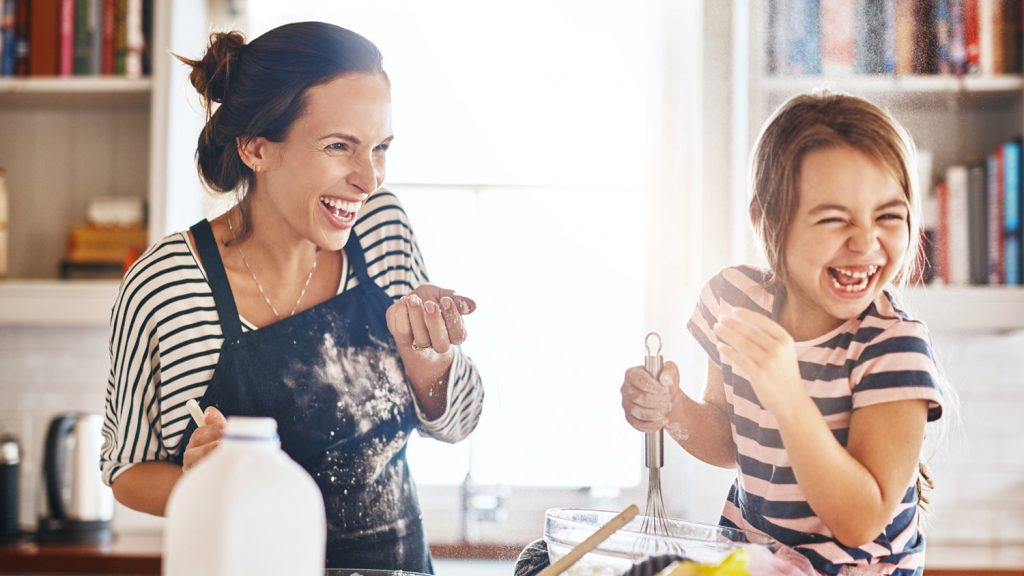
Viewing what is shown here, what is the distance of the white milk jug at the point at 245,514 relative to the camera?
2.12ft

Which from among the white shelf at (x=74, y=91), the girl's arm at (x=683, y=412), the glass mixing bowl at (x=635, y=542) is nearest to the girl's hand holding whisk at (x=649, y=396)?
the girl's arm at (x=683, y=412)

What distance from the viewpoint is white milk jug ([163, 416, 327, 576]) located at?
2.12ft

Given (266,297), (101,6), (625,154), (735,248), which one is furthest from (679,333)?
(101,6)

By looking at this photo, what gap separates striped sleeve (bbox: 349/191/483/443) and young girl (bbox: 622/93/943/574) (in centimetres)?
26

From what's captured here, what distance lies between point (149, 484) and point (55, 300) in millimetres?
564

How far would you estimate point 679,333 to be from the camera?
3.26ft

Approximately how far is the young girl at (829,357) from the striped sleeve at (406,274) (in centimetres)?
26

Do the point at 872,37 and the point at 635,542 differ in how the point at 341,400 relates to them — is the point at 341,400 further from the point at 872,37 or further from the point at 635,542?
the point at 872,37

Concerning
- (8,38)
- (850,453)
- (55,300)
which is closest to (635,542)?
(850,453)

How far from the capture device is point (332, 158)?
3.19ft

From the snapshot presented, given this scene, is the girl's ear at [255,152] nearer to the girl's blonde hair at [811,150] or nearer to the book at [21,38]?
the girl's blonde hair at [811,150]

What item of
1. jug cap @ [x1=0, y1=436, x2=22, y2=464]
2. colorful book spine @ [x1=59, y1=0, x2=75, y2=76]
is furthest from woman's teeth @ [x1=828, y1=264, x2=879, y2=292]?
jug cap @ [x1=0, y1=436, x2=22, y2=464]

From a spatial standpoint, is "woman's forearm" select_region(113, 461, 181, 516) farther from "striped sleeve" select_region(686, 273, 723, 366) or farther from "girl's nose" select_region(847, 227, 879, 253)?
"girl's nose" select_region(847, 227, 879, 253)

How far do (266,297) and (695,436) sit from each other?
1.58ft
